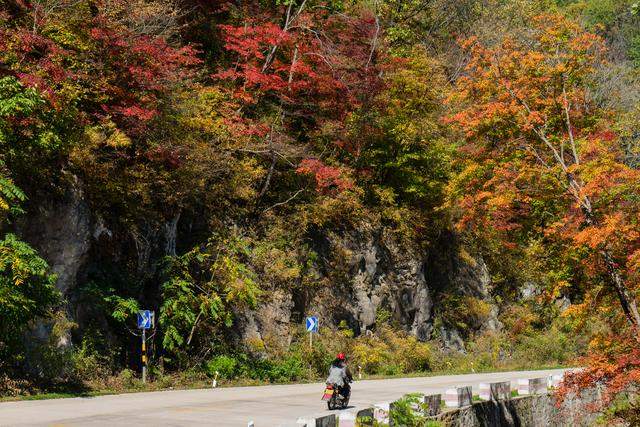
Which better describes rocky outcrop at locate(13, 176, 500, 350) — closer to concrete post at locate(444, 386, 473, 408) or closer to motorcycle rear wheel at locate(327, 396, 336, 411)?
motorcycle rear wheel at locate(327, 396, 336, 411)

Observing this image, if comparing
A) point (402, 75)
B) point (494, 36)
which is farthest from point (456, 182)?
point (494, 36)

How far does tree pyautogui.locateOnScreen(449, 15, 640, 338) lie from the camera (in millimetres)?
19125

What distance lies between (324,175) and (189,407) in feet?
50.8

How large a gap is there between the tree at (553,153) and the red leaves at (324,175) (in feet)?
21.3

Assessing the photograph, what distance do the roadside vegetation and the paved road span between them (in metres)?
1.76

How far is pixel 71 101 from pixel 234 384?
10.3 meters

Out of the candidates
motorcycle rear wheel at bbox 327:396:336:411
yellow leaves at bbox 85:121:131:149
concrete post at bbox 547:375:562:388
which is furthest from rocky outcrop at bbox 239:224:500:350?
concrete post at bbox 547:375:562:388

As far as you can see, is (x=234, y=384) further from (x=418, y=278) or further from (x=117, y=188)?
(x=418, y=278)

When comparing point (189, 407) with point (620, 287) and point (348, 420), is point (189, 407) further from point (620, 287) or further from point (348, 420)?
point (620, 287)

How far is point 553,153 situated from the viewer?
74.7ft

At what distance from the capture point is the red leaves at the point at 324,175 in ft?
99.3

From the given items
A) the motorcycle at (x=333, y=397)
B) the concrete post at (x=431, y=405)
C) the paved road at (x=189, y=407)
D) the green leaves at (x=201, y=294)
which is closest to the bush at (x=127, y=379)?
the paved road at (x=189, y=407)

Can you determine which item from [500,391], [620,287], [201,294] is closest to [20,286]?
[201,294]

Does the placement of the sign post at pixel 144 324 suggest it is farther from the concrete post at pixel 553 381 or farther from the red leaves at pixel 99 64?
the concrete post at pixel 553 381
